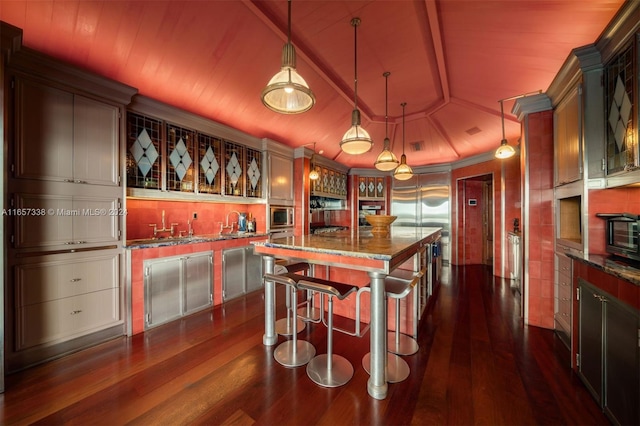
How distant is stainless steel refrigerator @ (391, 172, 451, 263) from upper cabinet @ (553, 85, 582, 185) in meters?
3.80

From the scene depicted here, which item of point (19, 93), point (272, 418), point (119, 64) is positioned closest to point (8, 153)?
point (19, 93)

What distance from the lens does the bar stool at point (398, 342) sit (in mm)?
1926

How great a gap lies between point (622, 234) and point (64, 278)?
453cm

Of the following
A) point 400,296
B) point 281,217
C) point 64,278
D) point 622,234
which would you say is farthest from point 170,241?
point 622,234

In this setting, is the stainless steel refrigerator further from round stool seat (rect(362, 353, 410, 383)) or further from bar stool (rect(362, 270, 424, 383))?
round stool seat (rect(362, 353, 410, 383))

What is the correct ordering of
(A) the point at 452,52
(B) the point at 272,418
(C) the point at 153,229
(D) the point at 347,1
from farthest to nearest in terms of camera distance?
1. (C) the point at 153,229
2. (A) the point at 452,52
3. (D) the point at 347,1
4. (B) the point at 272,418

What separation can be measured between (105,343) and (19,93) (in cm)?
232

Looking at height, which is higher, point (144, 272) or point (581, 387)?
point (144, 272)

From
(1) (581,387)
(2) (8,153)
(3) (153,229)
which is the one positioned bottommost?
(1) (581,387)

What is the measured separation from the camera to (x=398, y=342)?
232cm

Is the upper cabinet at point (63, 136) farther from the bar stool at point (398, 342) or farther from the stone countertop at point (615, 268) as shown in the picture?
the stone countertop at point (615, 268)

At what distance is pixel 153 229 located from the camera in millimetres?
3379

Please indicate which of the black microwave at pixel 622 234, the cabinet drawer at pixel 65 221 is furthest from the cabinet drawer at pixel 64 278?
the black microwave at pixel 622 234

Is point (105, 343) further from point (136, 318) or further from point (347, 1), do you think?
point (347, 1)
